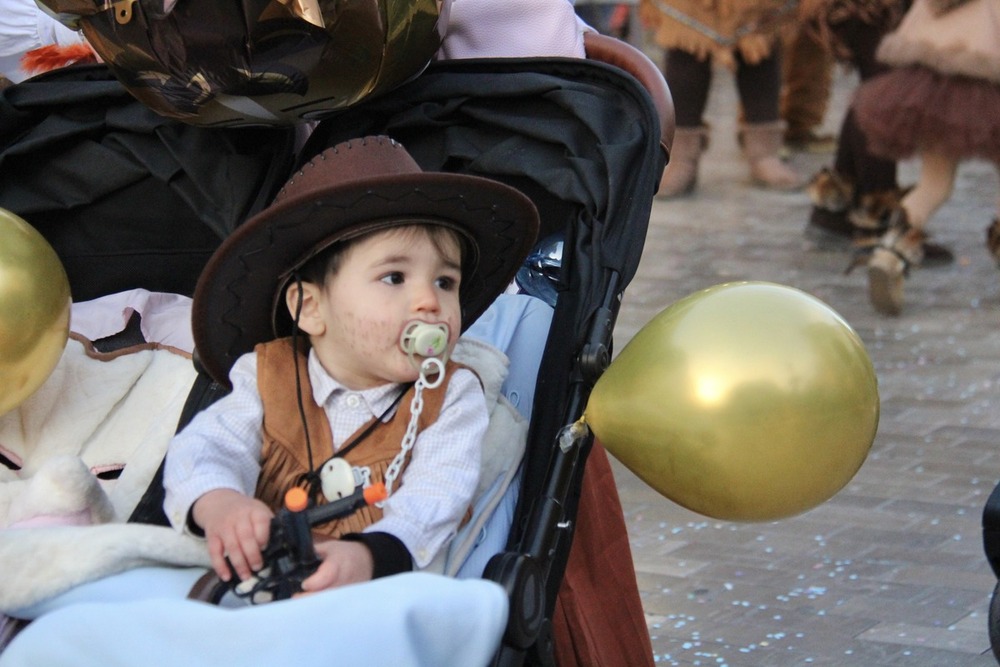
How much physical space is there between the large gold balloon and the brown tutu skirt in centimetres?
344

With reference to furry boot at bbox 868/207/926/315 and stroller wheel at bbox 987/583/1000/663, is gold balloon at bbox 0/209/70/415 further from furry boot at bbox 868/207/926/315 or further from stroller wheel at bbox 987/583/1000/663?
furry boot at bbox 868/207/926/315

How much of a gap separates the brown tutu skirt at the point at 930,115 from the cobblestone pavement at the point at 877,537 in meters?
0.63

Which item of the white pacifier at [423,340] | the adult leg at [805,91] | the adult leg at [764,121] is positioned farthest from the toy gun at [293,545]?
the adult leg at [805,91]

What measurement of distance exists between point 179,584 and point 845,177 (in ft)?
16.7

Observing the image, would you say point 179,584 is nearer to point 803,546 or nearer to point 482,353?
point 482,353

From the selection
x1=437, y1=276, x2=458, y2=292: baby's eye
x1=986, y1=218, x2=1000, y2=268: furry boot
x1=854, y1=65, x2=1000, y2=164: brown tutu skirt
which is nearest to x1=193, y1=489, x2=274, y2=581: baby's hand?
x1=437, y1=276, x2=458, y2=292: baby's eye

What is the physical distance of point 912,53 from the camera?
18.1 ft

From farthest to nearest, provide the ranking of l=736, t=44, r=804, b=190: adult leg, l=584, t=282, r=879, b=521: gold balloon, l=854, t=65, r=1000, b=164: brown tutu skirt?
1. l=736, t=44, r=804, b=190: adult leg
2. l=854, t=65, r=1000, b=164: brown tutu skirt
3. l=584, t=282, r=879, b=521: gold balloon

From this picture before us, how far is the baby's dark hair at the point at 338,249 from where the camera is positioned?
2162mm

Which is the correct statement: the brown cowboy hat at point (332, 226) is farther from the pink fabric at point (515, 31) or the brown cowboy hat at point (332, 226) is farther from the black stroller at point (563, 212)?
Result: the pink fabric at point (515, 31)

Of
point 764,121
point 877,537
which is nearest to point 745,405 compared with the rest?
point 877,537

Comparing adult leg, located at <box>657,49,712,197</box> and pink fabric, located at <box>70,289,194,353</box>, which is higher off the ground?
pink fabric, located at <box>70,289,194,353</box>

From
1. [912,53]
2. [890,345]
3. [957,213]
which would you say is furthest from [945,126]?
[957,213]

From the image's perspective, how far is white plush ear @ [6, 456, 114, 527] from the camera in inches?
81.8
